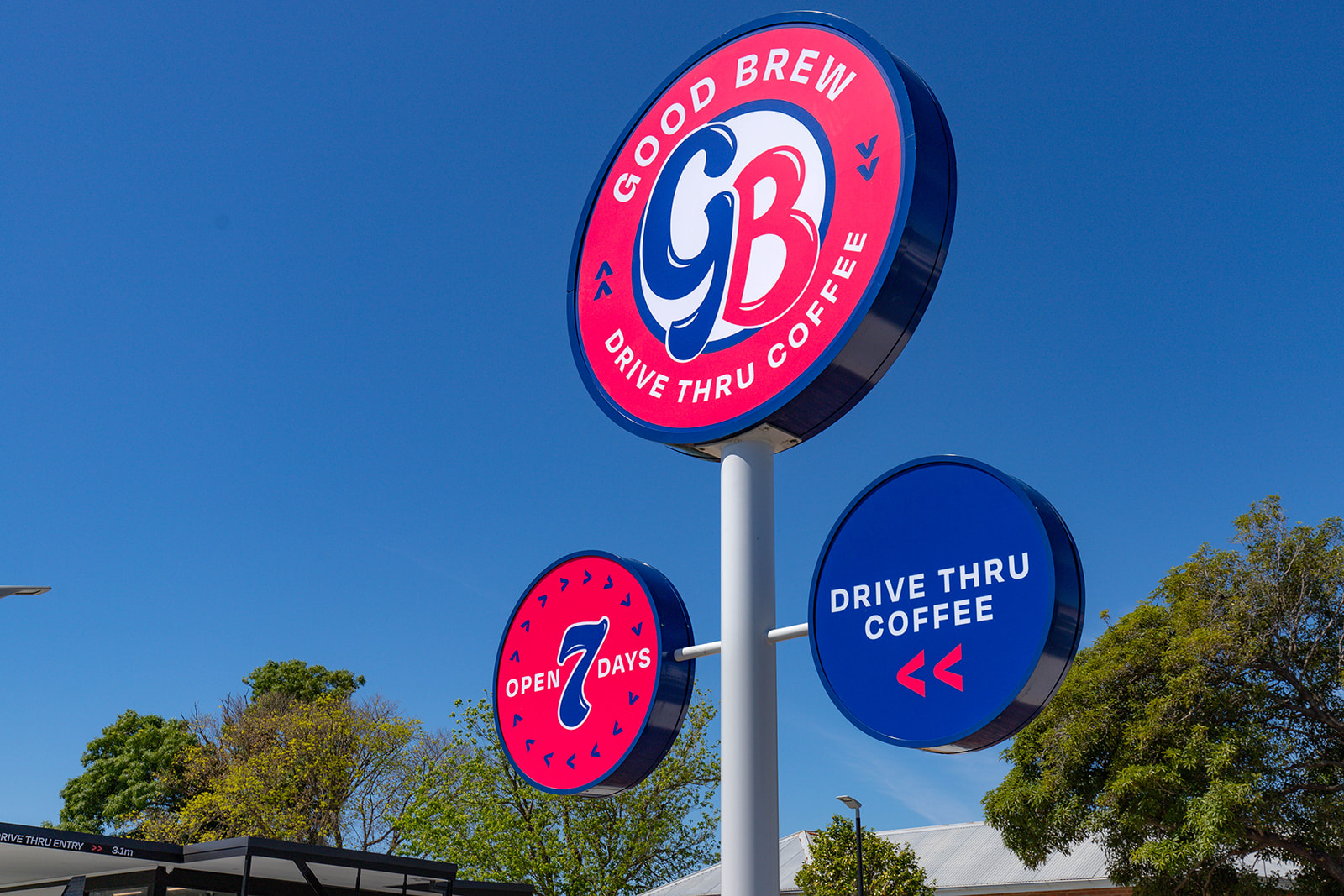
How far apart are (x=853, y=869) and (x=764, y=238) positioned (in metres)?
25.3

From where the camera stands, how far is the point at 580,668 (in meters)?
6.09

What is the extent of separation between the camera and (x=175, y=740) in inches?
2055

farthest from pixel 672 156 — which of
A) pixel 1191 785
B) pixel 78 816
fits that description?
pixel 78 816

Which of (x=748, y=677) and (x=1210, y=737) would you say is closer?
(x=748, y=677)

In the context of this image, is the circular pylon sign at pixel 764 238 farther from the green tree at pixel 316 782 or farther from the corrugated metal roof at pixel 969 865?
the green tree at pixel 316 782

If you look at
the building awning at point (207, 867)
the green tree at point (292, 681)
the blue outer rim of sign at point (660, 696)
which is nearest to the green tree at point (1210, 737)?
the building awning at point (207, 867)

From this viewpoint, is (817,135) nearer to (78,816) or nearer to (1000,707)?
(1000,707)

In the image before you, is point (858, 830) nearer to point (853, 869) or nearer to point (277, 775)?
point (853, 869)

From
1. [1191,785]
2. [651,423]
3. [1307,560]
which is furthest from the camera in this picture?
[1307,560]

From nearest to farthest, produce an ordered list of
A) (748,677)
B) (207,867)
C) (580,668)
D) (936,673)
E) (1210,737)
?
1. (936,673)
2. (748,677)
3. (580,668)
4. (207,867)
5. (1210,737)

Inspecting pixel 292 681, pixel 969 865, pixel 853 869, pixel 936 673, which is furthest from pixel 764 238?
pixel 292 681

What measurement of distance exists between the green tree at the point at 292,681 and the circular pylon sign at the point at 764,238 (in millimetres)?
49016

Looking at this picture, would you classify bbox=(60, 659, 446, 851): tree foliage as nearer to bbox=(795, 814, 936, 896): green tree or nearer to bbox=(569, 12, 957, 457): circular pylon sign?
bbox=(795, 814, 936, 896): green tree

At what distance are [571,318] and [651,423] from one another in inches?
42.5
